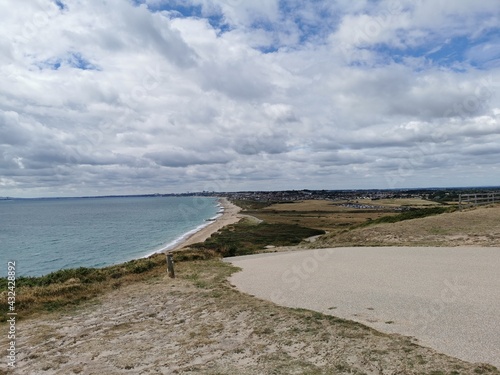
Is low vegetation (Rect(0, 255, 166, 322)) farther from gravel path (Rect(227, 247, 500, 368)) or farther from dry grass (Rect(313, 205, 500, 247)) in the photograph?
dry grass (Rect(313, 205, 500, 247))

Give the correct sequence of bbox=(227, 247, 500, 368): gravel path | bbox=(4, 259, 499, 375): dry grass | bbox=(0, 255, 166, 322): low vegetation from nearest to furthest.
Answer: bbox=(4, 259, 499, 375): dry grass, bbox=(227, 247, 500, 368): gravel path, bbox=(0, 255, 166, 322): low vegetation

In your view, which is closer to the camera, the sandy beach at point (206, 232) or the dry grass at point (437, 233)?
the dry grass at point (437, 233)

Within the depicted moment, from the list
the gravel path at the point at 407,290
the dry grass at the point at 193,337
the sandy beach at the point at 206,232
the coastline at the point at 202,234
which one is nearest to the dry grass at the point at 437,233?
the gravel path at the point at 407,290

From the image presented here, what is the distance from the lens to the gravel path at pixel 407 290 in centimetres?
727

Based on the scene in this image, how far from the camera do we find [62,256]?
43.9 m

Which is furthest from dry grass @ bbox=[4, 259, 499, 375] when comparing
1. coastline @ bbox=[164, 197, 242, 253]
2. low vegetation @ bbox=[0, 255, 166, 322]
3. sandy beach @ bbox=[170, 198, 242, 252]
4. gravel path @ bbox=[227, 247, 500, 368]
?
sandy beach @ bbox=[170, 198, 242, 252]

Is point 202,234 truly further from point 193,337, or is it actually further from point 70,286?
point 193,337

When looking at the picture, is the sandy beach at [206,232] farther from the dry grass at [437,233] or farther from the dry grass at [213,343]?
the dry grass at [213,343]

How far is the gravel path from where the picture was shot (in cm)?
727

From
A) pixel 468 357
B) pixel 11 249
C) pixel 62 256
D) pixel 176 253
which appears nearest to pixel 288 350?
pixel 468 357

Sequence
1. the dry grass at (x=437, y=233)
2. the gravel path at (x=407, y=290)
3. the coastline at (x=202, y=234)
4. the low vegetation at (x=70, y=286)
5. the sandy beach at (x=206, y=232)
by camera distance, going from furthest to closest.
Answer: the sandy beach at (x=206, y=232), the coastline at (x=202, y=234), the dry grass at (x=437, y=233), the low vegetation at (x=70, y=286), the gravel path at (x=407, y=290)

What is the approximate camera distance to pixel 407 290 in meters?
10.8

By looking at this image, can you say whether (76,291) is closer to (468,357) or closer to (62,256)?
(468,357)

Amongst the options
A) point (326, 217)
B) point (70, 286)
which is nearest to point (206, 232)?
point (326, 217)
